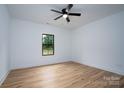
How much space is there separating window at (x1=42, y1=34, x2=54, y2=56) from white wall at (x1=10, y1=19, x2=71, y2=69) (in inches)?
7.7

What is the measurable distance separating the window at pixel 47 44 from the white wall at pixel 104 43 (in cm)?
162

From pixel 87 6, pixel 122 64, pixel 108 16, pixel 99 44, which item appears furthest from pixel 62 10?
pixel 122 64

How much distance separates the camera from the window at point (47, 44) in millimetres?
4924

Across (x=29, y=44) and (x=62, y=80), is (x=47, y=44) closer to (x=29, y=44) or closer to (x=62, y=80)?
(x=29, y=44)

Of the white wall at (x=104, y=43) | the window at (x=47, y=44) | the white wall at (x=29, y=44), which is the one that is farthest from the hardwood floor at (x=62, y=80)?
the window at (x=47, y=44)

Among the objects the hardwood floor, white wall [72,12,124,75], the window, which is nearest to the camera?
the hardwood floor

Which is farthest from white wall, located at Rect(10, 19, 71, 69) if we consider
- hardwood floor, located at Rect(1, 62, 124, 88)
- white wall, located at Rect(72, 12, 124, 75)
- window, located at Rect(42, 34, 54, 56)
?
white wall, located at Rect(72, 12, 124, 75)

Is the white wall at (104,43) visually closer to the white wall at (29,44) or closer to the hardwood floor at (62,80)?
the hardwood floor at (62,80)

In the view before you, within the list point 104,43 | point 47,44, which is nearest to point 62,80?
point 104,43

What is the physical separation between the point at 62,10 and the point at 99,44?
2313 millimetres

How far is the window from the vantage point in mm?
4924

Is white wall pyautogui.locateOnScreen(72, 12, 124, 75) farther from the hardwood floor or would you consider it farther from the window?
the window

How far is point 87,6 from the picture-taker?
9.93 ft
